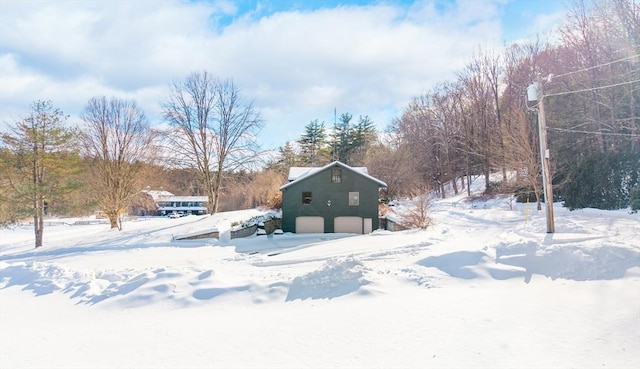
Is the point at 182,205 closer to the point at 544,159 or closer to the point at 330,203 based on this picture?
the point at 330,203

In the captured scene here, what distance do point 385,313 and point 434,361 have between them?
1.58m

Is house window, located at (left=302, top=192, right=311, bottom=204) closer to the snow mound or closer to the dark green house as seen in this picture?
the dark green house

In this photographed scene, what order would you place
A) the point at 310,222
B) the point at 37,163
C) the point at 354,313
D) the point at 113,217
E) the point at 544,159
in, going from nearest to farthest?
the point at 354,313 → the point at 544,159 → the point at 37,163 → the point at 310,222 → the point at 113,217

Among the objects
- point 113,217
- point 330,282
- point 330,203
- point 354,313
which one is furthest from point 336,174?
point 354,313

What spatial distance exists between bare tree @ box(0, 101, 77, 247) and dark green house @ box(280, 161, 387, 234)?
12.5 metres

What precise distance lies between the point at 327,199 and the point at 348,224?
6.40 feet

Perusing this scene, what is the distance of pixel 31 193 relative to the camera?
19.5 metres

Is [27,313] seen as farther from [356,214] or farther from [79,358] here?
[356,214]

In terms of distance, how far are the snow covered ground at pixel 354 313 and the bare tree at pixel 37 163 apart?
11.2 meters

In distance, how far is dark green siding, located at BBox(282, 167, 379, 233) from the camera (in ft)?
72.1

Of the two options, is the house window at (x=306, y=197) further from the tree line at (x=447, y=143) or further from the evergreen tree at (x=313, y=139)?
the evergreen tree at (x=313, y=139)

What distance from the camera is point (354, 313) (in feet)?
19.3

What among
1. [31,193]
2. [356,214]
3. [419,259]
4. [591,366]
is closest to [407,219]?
[356,214]

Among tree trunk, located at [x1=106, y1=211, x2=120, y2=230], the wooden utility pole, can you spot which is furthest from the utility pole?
tree trunk, located at [x1=106, y1=211, x2=120, y2=230]
